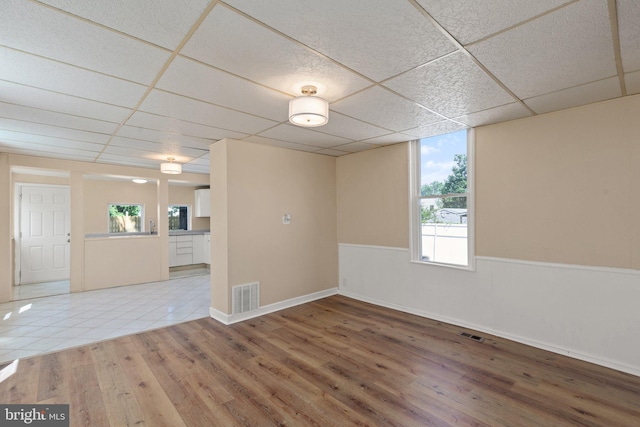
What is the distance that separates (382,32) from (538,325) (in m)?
3.28

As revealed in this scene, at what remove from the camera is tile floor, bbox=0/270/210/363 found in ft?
10.7

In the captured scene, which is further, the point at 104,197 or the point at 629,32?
the point at 104,197

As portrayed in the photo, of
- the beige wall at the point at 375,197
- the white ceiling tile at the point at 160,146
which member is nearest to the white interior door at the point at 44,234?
the white ceiling tile at the point at 160,146

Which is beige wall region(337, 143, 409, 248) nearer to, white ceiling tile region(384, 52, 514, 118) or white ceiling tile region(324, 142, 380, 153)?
white ceiling tile region(324, 142, 380, 153)

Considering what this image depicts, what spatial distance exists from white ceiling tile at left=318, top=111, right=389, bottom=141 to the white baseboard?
2.60 m

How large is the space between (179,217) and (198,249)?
4.33 ft

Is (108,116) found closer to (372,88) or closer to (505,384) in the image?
(372,88)

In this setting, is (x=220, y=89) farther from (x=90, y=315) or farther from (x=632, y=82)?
(x=90, y=315)

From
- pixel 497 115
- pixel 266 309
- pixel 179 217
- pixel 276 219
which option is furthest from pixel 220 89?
pixel 179 217

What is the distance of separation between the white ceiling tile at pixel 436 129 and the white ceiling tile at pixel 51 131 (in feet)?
12.9

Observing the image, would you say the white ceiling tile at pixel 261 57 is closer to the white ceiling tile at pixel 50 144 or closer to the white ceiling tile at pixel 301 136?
the white ceiling tile at pixel 301 136

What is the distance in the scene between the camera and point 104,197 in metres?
7.09

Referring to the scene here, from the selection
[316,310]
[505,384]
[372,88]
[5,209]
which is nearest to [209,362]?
[316,310]

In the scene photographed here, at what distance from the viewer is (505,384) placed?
2.38 m
